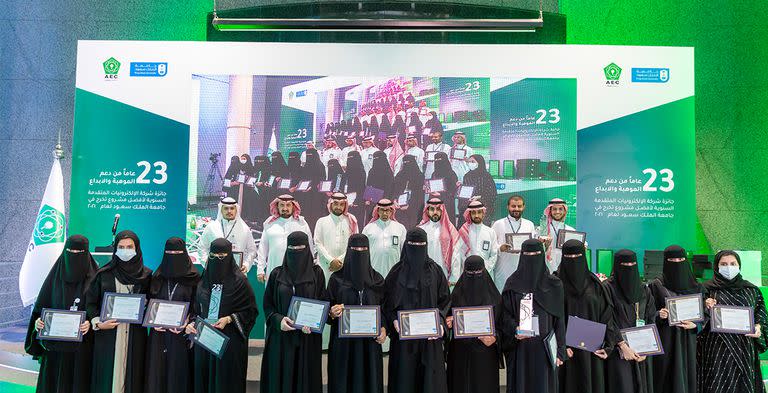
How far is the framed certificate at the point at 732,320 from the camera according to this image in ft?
15.4

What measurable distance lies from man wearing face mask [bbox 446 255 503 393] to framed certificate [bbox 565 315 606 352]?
0.50 m

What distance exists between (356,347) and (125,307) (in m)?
1.67

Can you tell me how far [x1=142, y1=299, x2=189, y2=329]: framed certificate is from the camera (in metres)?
4.35

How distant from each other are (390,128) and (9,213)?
5.35m

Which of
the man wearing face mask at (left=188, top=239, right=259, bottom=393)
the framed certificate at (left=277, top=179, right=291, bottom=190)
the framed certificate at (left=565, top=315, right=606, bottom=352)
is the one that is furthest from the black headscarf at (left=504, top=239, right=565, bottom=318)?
the framed certificate at (left=277, top=179, right=291, bottom=190)

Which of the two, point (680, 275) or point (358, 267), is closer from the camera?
point (358, 267)

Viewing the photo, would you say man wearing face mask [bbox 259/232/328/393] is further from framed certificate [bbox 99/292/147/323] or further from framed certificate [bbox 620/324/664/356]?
framed certificate [bbox 620/324/664/356]

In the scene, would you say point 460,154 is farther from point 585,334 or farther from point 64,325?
point 64,325

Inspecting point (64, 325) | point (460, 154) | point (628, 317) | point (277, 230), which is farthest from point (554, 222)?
point (64, 325)

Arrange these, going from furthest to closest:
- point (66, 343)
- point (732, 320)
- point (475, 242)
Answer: point (475, 242), point (732, 320), point (66, 343)

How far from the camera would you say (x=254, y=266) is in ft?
23.2

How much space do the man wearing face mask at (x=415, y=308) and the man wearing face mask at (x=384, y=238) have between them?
1896mm

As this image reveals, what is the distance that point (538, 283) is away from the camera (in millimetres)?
4383

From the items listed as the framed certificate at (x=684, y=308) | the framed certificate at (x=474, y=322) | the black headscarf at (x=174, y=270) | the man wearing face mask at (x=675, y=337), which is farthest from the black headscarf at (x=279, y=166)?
the framed certificate at (x=684, y=308)
